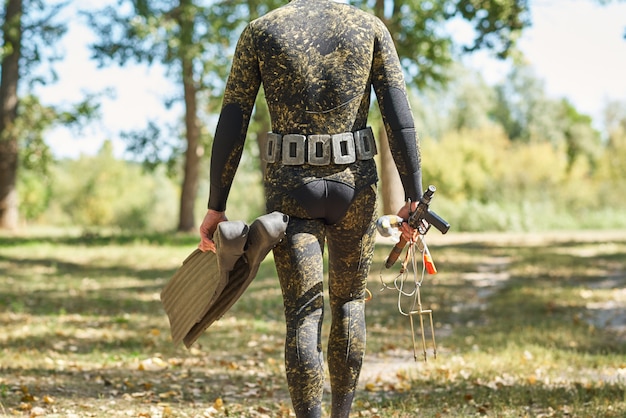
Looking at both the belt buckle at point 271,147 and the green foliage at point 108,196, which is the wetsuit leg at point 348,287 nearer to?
the belt buckle at point 271,147

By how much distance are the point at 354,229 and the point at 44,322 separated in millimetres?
7402

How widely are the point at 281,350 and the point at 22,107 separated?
20523mm

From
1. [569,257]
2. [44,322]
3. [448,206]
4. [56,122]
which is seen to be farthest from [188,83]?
[44,322]

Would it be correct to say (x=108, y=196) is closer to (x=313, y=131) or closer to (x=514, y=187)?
(x=514, y=187)

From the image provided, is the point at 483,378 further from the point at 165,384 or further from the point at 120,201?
the point at 120,201

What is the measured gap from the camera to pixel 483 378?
22.1 feet

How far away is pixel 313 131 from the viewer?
12.8 ft

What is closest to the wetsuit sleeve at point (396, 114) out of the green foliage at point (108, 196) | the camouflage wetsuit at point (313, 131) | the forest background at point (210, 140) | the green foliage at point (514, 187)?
the camouflage wetsuit at point (313, 131)

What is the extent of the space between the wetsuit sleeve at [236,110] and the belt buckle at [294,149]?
27 cm

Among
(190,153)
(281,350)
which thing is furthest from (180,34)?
(281,350)

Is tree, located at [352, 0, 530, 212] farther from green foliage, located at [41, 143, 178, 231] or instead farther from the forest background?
green foliage, located at [41, 143, 178, 231]

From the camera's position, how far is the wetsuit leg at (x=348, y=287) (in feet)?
13.2

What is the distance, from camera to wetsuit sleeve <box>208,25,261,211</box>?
398 cm

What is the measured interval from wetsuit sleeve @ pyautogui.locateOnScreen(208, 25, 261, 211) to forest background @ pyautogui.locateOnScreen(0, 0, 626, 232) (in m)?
13.1
